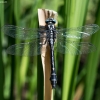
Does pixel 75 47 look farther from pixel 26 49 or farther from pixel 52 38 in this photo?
pixel 26 49

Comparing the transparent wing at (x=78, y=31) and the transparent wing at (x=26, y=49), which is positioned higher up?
the transparent wing at (x=78, y=31)

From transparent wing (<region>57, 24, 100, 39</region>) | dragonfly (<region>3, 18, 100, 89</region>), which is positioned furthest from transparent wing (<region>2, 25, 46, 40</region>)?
transparent wing (<region>57, 24, 100, 39</region>)

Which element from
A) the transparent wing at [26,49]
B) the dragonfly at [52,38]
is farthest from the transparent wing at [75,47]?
the transparent wing at [26,49]

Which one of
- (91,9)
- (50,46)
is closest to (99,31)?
(50,46)

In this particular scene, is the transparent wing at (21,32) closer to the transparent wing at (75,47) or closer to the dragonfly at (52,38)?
the dragonfly at (52,38)

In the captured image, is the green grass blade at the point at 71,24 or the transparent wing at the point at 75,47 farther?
the transparent wing at the point at 75,47

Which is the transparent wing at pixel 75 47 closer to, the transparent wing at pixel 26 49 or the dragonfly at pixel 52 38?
the dragonfly at pixel 52 38

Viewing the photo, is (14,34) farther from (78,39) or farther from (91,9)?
(91,9)
